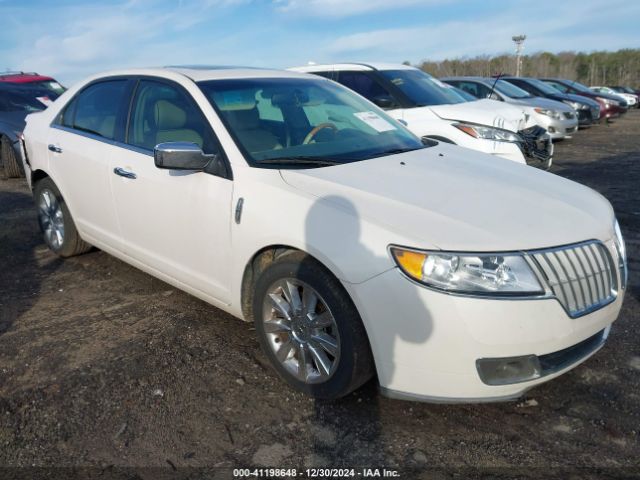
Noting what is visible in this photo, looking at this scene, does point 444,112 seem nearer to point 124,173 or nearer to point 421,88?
point 421,88

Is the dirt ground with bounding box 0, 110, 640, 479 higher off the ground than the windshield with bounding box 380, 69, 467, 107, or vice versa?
the windshield with bounding box 380, 69, 467, 107

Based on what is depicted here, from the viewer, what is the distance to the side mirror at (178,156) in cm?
313

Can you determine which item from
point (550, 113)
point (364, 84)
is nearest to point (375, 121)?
point (364, 84)

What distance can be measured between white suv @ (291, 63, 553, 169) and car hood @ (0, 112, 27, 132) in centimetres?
510

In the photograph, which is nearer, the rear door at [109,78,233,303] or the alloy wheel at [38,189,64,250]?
the rear door at [109,78,233,303]

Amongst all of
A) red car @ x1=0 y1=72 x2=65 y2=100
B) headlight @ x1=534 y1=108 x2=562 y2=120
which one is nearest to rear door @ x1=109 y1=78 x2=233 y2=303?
red car @ x1=0 y1=72 x2=65 y2=100

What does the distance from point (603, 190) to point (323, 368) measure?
6.32m

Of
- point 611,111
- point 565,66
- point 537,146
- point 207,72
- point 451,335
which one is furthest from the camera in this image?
point 565,66

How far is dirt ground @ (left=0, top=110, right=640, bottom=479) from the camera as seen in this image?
2477mm

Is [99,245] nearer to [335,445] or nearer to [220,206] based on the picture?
[220,206]

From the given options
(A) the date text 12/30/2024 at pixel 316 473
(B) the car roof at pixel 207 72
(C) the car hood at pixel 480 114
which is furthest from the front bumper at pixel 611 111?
(A) the date text 12/30/2024 at pixel 316 473

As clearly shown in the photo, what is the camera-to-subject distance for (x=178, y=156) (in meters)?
3.13

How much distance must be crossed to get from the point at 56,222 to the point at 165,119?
6.51 ft

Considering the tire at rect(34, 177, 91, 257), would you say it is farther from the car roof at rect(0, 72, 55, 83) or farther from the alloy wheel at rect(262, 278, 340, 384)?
the car roof at rect(0, 72, 55, 83)
